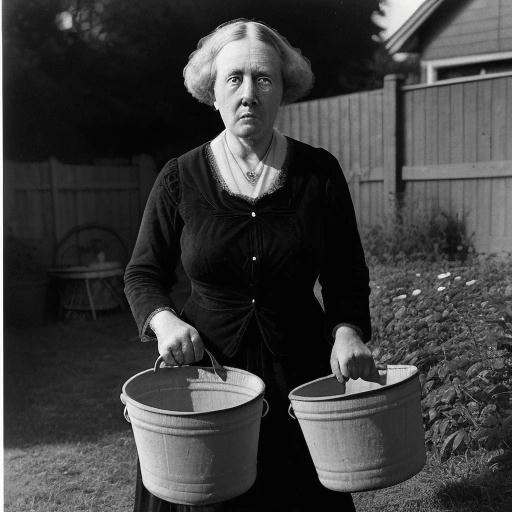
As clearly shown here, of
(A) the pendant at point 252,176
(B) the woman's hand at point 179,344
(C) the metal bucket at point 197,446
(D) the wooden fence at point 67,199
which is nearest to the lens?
(C) the metal bucket at point 197,446

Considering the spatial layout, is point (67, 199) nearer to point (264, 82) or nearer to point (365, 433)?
point (264, 82)

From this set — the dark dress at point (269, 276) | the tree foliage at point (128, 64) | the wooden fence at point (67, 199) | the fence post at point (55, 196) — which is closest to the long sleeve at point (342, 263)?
the dark dress at point (269, 276)

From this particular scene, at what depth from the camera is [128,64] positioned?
22.4 ft

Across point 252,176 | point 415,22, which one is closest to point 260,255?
point 252,176

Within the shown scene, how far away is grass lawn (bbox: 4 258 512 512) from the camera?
9.27 feet

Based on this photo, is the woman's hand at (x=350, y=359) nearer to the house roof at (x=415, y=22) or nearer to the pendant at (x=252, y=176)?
the pendant at (x=252, y=176)

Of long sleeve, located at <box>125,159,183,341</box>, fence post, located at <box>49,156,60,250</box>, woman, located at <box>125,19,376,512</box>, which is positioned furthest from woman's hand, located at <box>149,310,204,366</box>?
fence post, located at <box>49,156,60,250</box>

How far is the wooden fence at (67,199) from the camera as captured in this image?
23.8 ft

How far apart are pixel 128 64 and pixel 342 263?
17.7 ft

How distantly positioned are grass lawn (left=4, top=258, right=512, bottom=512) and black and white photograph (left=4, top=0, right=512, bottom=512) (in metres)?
0.02

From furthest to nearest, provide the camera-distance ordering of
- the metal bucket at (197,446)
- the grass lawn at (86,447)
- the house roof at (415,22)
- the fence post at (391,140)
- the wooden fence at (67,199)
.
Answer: the house roof at (415,22)
the wooden fence at (67,199)
the fence post at (391,140)
the grass lawn at (86,447)
the metal bucket at (197,446)

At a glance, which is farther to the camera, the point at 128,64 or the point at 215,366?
the point at 128,64

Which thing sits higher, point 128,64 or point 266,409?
point 128,64

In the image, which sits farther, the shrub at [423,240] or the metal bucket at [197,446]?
the shrub at [423,240]
